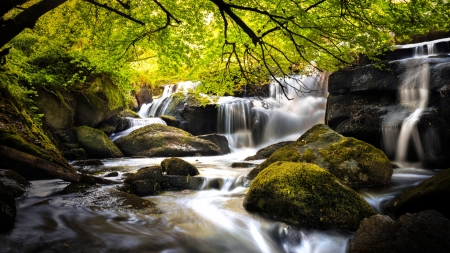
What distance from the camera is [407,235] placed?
312cm

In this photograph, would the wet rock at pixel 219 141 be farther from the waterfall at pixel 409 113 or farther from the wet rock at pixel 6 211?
the wet rock at pixel 6 211

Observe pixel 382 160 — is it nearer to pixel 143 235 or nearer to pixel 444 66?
pixel 444 66

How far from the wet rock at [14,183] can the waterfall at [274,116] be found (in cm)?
1171

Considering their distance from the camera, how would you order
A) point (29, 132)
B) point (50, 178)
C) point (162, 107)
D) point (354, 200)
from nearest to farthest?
point (354, 200) → point (50, 178) → point (29, 132) → point (162, 107)

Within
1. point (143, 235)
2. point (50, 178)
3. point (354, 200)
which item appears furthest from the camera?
point (50, 178)

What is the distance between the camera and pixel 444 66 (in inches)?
353

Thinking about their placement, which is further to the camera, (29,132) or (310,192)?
(29,132)

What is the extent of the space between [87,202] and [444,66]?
35.3ft

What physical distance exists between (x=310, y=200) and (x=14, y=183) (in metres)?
5.07

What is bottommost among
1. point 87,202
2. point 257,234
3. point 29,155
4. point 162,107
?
point 257,234

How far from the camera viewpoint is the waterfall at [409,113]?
8.91m

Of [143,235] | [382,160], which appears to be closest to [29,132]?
[143,235]

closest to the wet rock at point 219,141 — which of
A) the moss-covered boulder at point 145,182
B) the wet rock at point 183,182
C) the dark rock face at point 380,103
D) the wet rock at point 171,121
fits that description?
the wet rock at point 171,121

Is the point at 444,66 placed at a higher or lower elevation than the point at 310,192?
higher
